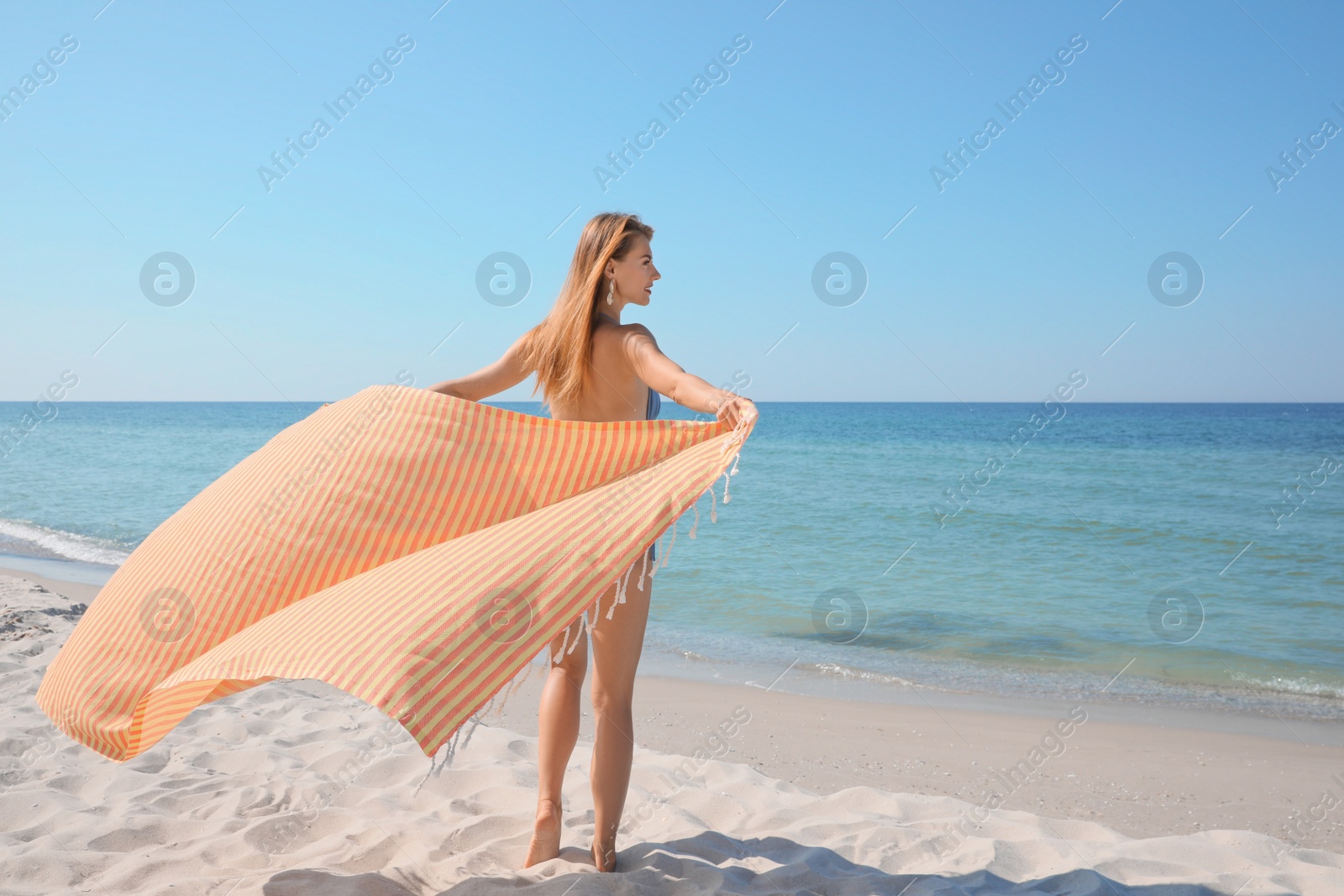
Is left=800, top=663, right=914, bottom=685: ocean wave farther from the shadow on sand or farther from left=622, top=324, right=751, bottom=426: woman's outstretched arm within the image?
left=622, top=324, right=751, bottom=426: woman's outstretched arm

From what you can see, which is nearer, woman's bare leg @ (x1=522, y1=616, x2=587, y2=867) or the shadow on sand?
the shadow on sand

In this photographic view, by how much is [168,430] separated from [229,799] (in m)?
47.4

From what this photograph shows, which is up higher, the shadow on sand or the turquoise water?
the turquoise water

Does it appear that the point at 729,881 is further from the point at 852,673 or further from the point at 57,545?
the point at 57,545

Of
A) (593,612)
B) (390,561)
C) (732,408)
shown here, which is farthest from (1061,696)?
(390,561)

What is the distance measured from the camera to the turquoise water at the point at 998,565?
21.1ft

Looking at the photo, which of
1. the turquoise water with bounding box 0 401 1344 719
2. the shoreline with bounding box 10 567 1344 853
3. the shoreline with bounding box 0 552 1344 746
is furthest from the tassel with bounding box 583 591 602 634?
the shoreline with bounding box 0 552 1344 746

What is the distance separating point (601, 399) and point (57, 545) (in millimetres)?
12724

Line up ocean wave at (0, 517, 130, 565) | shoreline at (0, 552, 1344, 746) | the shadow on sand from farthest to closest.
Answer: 1. ocean wave at (0, 517, 130, 565)
2. shoreline at (0, 552, 1344, 746)
3. the shadow on sand

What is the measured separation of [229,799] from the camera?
321 cm

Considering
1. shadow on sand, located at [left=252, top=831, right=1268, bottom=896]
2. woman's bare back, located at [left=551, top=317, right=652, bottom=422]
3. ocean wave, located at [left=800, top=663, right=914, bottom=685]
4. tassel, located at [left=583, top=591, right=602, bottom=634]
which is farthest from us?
ocean wave, located at [left=800, top=663, right=914, bottom=685]

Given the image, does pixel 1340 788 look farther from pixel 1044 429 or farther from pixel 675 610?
pixel 1044 429

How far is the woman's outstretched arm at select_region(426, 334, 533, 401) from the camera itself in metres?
2.92

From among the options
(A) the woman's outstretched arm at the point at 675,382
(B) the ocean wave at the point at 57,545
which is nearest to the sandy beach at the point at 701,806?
(A) the woman's outstretched arm at the point at 675,382
